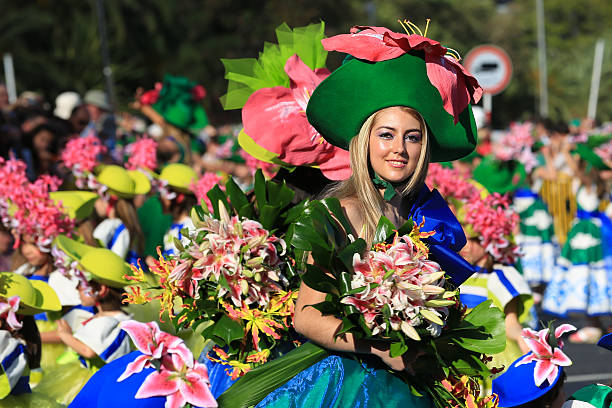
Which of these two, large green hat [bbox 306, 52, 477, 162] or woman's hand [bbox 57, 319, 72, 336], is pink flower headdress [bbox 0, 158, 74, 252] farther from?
large green hat [bbox 306, 52, 477, 162]

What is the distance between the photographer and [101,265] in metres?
5.04

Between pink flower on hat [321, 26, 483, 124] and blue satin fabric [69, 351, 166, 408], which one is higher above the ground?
pink flower on hat [321, 26, 483, 124]

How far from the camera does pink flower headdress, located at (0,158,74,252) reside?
5.89 metres

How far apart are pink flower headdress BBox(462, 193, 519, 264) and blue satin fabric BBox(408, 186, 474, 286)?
260 centimetres

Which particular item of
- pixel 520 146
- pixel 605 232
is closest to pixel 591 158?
pixel 605 232

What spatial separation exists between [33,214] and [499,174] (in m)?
5.59

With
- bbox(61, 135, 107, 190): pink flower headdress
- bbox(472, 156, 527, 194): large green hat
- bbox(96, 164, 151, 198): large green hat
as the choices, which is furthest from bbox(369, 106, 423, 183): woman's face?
bbox(472, 156, 527, 194): large green hat

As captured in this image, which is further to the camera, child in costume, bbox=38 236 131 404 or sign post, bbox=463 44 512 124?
sign post, bbox=463 44 512 124

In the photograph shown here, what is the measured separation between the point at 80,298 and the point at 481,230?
2.58 metres

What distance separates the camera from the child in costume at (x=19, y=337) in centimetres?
409

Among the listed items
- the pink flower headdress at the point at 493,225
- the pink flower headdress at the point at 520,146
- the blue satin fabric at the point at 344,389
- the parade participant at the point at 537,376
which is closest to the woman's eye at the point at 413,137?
the blue satin fabric at the point at 344,389

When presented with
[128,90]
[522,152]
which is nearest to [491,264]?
[522,152]

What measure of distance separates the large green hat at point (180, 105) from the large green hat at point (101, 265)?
4977 mm

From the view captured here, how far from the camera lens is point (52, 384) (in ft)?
16.3
